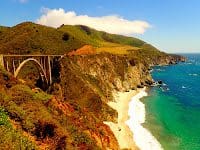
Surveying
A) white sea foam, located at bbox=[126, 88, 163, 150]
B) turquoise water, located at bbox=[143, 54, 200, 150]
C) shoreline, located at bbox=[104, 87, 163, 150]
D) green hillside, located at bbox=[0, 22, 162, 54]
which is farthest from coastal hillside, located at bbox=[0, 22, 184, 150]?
turquoise water, located at bbox=[143, 54, 200, 150]

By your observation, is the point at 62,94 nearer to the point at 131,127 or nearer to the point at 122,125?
the point at 122,125

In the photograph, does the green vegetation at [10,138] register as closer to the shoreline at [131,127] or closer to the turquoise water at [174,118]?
the shoreline at [131,127]

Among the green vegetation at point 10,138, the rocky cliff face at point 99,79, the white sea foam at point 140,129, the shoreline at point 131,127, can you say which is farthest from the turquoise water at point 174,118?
the green vegetation at point 10,138

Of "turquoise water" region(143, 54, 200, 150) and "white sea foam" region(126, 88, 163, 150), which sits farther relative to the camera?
"turquoise water" region(143, 54, 200, 150)

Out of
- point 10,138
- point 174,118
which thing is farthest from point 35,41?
point 10,138

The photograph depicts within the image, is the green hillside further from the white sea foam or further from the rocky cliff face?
the white sea foam

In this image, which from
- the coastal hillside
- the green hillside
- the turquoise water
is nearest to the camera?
the coastal hillside

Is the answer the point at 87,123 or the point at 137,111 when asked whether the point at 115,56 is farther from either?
the point at 87,123
